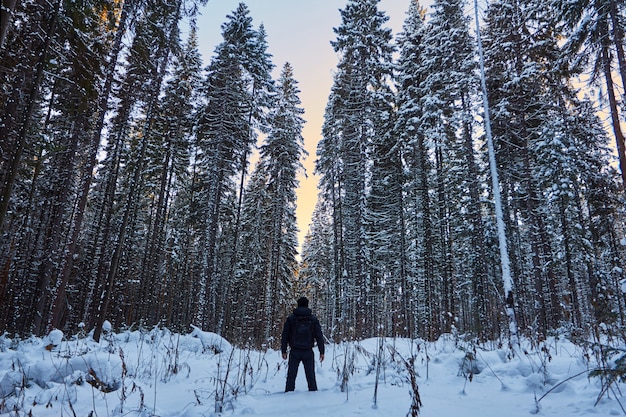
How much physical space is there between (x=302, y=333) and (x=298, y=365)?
0.61m

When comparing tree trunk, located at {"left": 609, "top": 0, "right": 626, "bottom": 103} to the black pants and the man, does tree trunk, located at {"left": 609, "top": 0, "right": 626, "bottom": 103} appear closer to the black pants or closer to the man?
the man

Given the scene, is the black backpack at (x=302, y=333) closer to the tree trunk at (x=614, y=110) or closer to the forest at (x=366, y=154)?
the forest at (x=366, y=154)

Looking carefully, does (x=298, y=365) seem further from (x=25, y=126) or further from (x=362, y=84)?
(x=362, y=84)

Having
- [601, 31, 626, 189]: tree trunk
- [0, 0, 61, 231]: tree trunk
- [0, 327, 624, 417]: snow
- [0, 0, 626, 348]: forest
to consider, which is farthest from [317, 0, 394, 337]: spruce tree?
[0, 0, 61, 231]: tree trunk

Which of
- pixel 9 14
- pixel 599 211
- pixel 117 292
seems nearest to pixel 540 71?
pixel 599 211

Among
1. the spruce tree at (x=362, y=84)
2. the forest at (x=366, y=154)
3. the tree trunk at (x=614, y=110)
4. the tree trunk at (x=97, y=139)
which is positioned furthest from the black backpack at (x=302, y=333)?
the tree trunk at (x=614, y=110)

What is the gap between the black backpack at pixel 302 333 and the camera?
256 inches

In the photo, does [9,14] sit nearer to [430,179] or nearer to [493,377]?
[493,377]

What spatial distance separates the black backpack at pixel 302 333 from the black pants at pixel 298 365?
11 cm

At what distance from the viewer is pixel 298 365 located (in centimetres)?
623

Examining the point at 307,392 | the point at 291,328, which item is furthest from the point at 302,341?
the point at 307,392

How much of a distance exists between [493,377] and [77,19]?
12.5 metres

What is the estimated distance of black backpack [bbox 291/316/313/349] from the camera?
6.51 m

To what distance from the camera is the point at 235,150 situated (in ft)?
72.6
